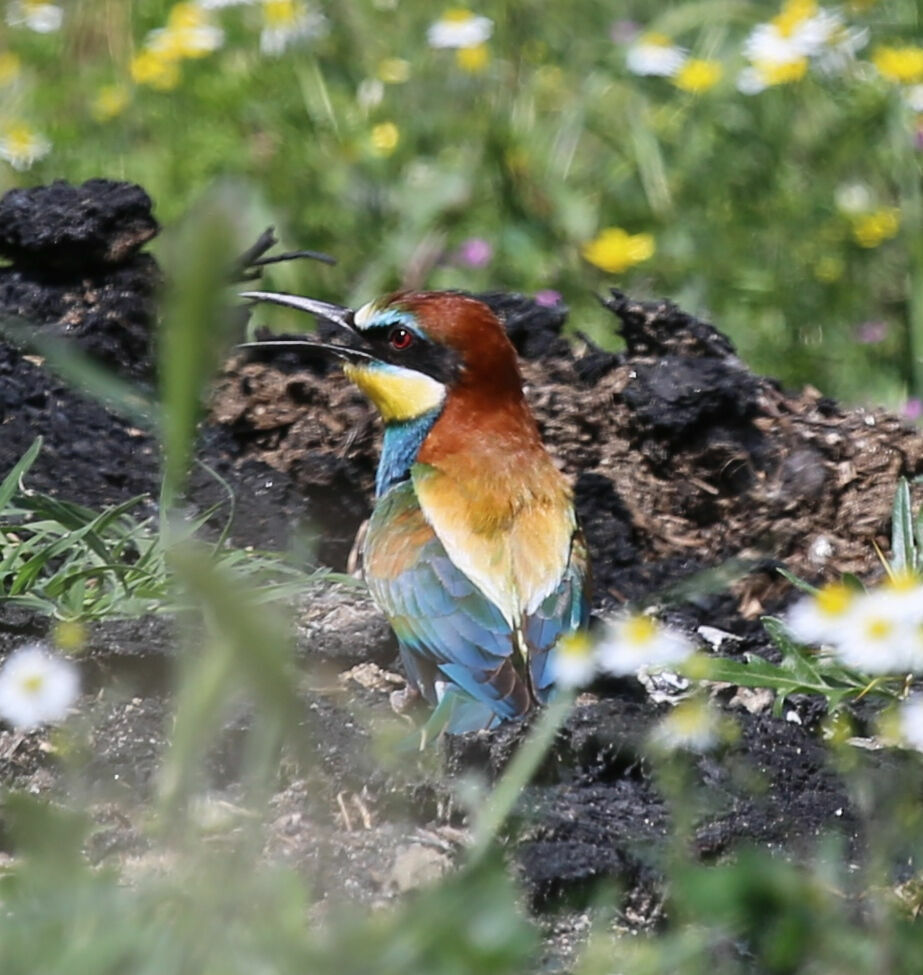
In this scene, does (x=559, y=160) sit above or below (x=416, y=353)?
below

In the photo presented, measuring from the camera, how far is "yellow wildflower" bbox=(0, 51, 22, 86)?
6.24 meters

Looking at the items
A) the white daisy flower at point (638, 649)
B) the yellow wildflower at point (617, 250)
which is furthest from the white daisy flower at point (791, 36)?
the white daisy flower at point (638, 649)

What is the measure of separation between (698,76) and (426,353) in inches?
91.4

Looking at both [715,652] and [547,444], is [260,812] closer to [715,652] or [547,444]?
[715,652]

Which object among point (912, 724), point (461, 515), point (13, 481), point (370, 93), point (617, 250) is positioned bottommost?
point (617, 250)

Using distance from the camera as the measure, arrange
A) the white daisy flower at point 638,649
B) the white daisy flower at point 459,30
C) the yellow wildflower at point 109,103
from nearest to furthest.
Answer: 1. the white daisy flower at point 638,649
2. the yellow wildflower at point 109,103
3. the white daisy flower at point 459,30

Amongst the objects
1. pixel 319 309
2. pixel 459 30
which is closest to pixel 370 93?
pixel 459 30

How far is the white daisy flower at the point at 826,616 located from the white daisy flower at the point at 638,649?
0.64ft

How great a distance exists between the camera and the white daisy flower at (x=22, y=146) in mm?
5586

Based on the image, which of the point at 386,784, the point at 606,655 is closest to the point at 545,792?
the point at 386,784

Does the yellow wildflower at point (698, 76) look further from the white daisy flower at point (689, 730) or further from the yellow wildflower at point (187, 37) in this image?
the white daisy flower at point (689, 730)

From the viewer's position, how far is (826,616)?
2906 mm

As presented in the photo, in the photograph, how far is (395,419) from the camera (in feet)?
12.1

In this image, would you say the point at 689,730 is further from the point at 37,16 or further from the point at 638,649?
the point at 37,16
